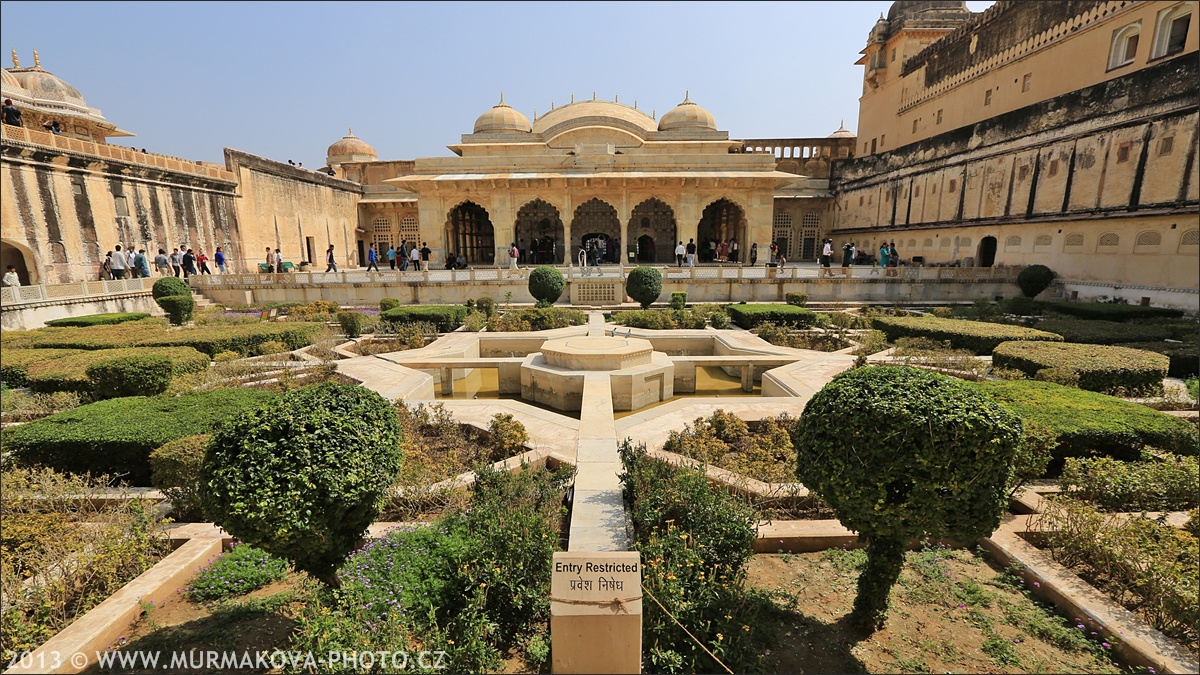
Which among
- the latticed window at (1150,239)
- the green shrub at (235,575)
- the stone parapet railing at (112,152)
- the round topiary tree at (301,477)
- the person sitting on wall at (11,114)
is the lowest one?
the green shrub at (235,575)

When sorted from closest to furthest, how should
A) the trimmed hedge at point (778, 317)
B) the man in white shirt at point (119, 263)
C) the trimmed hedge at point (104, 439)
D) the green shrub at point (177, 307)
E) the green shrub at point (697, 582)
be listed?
the green shrub at point (697, 582), the trimmed hedge at point (104, 439), the green shrub at point (177, 307), the trimmed hedge at point (778, 317), the man in white shirt at point (119, 263)

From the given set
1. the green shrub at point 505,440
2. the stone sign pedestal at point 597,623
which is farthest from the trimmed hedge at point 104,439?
the stone sign pedestal at point 597,623

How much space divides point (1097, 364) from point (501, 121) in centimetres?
2897

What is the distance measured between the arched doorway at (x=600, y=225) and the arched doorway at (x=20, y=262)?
20.4 meters

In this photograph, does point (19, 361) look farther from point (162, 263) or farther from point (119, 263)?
point (162, 263)

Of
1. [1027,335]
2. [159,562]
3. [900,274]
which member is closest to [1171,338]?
[1027,335]

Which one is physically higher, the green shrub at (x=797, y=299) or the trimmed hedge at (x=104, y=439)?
the green shrub at (x=797, y=299)

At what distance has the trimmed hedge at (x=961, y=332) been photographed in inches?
374

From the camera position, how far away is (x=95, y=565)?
3.27 metres

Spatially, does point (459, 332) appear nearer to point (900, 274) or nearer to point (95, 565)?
point (95, 565)

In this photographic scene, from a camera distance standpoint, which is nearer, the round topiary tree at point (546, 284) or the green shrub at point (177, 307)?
the green shrub at point (177, 307)

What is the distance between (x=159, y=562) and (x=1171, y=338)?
1533 centimetres

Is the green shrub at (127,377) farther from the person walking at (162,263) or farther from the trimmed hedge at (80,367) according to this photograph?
the person walking at (162,263)

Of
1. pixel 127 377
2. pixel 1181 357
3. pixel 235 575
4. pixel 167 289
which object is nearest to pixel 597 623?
pixel 235 575
